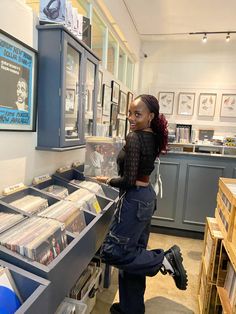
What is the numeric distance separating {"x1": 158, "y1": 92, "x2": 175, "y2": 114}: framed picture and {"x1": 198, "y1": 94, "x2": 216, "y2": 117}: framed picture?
511 millimetres

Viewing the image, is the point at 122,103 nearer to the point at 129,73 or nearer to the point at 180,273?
the point at 129,73

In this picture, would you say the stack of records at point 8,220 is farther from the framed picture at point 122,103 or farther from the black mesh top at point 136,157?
the framed picture at point 122,103

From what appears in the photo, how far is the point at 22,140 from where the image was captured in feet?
4.83

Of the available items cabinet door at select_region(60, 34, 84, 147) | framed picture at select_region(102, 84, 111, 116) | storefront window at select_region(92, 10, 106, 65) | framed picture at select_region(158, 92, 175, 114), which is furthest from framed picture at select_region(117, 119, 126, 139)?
cabinet door at select_region(60, 34, 84, 147)

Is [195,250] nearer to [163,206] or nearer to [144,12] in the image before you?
[163,206]

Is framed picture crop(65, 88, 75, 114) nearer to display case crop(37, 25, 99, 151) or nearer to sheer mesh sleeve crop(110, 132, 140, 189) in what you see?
display case crop(37, 25, 99, 151)

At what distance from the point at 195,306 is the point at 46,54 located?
2.21 m

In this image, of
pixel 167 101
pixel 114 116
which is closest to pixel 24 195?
pixel 114 116

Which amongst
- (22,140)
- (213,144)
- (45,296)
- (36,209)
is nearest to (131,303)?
(36,209)

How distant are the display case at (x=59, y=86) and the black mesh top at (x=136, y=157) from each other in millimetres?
401

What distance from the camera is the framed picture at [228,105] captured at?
4.52 metres

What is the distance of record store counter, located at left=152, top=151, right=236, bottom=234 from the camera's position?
3209mm

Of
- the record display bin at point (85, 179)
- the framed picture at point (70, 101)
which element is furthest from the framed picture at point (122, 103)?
the framed picture at point (70, 101)

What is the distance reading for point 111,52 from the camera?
3422 millimetres
